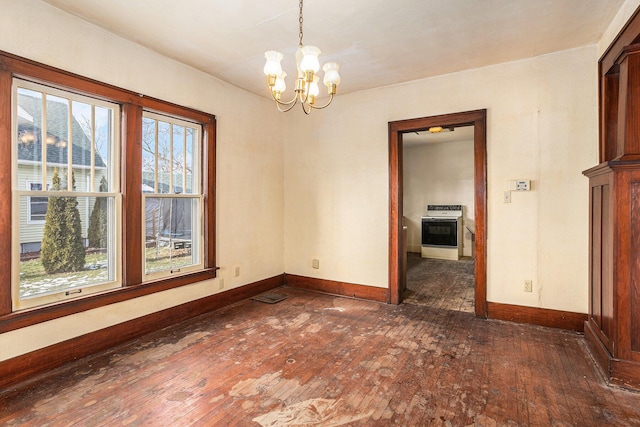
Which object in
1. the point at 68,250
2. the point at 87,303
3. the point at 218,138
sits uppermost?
the point at 218,138

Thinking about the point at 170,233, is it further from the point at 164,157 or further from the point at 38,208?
the point at 38,208

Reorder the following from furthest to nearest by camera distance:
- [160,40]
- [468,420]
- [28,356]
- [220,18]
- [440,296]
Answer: [440,296]
[160,40]
[220,18]
[28,356]
[468,420]

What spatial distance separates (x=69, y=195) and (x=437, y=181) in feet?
23.6

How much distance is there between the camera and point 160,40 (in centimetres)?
299

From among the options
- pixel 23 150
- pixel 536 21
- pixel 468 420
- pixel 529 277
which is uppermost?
pixel 536 21

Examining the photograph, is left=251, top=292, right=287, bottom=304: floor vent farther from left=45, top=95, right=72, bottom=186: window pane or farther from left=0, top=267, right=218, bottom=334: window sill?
left=45, top=95, right=72, bottom=186: window pane

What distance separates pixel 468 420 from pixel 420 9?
9.47ft

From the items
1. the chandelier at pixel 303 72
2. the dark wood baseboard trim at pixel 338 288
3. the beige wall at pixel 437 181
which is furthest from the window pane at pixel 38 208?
the beige wall at pixel 437 181

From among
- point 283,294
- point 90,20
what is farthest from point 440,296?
point 90,20

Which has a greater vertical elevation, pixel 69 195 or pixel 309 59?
pixel 309 59

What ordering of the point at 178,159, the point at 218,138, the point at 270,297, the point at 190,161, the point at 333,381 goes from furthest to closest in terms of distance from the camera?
the point at 270,297 → the point at 218,138 → the point at 190,161 → the point at 178,159 → the point at 333,381

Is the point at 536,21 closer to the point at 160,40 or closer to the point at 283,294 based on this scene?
the point at 160,40

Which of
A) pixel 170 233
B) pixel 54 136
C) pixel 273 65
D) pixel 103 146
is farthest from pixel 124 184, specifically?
pixel 273 65

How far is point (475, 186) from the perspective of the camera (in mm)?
3664
